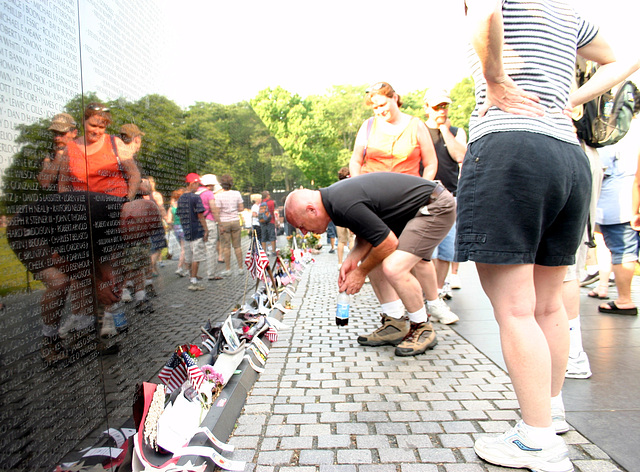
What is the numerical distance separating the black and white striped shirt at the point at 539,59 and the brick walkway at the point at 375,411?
1502 millimetres

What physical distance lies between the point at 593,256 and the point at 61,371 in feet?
24.1

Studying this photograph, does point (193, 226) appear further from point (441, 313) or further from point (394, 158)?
point (441, 313)

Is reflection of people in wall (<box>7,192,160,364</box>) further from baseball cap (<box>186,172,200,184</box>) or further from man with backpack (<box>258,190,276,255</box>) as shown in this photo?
man with backpack (<box>258,190,276,255</box>)

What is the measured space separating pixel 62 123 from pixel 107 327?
0.90 meters

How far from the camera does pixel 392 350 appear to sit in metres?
3.90

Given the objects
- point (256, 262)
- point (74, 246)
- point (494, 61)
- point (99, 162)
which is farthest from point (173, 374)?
point (256, 262)

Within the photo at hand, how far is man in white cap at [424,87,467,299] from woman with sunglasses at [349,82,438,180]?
315 mm

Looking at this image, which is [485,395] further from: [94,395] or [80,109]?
[80,109]

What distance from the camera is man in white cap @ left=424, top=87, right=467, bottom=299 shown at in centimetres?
479

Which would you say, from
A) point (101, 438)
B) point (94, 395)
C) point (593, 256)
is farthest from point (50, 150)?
point (593, 256)

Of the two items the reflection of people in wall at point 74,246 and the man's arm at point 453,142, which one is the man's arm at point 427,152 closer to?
the man's arm at point 453,142

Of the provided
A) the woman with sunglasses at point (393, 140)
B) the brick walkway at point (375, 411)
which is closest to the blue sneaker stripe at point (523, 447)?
the brick walkway at point (375, 411)

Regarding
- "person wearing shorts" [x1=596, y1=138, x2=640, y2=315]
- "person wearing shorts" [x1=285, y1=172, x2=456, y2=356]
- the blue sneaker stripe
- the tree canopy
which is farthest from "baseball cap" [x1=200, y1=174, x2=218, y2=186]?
"person wearing shorts" [x1=596, y1=138, x2=640, y2=315]

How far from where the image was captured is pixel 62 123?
5.49 ft
